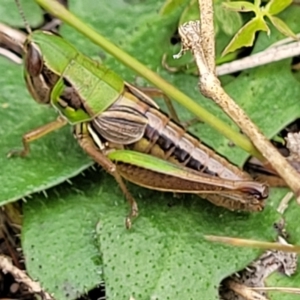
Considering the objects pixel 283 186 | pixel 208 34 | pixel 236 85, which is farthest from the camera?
pixel 236 85

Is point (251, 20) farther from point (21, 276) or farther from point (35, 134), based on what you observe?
point (21, 276)

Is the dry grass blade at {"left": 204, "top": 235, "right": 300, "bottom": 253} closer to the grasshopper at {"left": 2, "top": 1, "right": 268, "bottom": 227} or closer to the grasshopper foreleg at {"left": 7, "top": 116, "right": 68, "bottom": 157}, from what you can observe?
the grasshopper at {"left": 2, "top": 1, "right": 268, "bottom": 227}

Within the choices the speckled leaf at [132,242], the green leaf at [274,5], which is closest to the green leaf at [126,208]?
the speckled leaf at [132,242]

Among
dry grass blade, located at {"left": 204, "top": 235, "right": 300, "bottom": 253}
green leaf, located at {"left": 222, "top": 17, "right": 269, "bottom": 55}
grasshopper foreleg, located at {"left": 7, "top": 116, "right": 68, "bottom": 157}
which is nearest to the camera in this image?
dry grass blade, located at {"left": 204, "top": 235, "right": 300, "bottom": 253}

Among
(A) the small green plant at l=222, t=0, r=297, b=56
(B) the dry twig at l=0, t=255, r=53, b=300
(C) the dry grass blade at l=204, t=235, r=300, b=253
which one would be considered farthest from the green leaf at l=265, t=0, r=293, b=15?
(B) the dry twig at l=0, t=255, r=53, b=300

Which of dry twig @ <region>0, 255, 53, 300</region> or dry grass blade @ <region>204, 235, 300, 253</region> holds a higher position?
dry grass blade @ <region>204, 235, 300, 253</region>

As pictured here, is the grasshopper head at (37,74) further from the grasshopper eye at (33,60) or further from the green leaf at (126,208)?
the green leaf at (126,208)

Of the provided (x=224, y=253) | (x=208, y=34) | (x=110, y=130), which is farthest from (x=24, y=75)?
(x=224, y=253)

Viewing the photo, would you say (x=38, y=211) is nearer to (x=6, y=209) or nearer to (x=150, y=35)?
(x=6, y=209)
